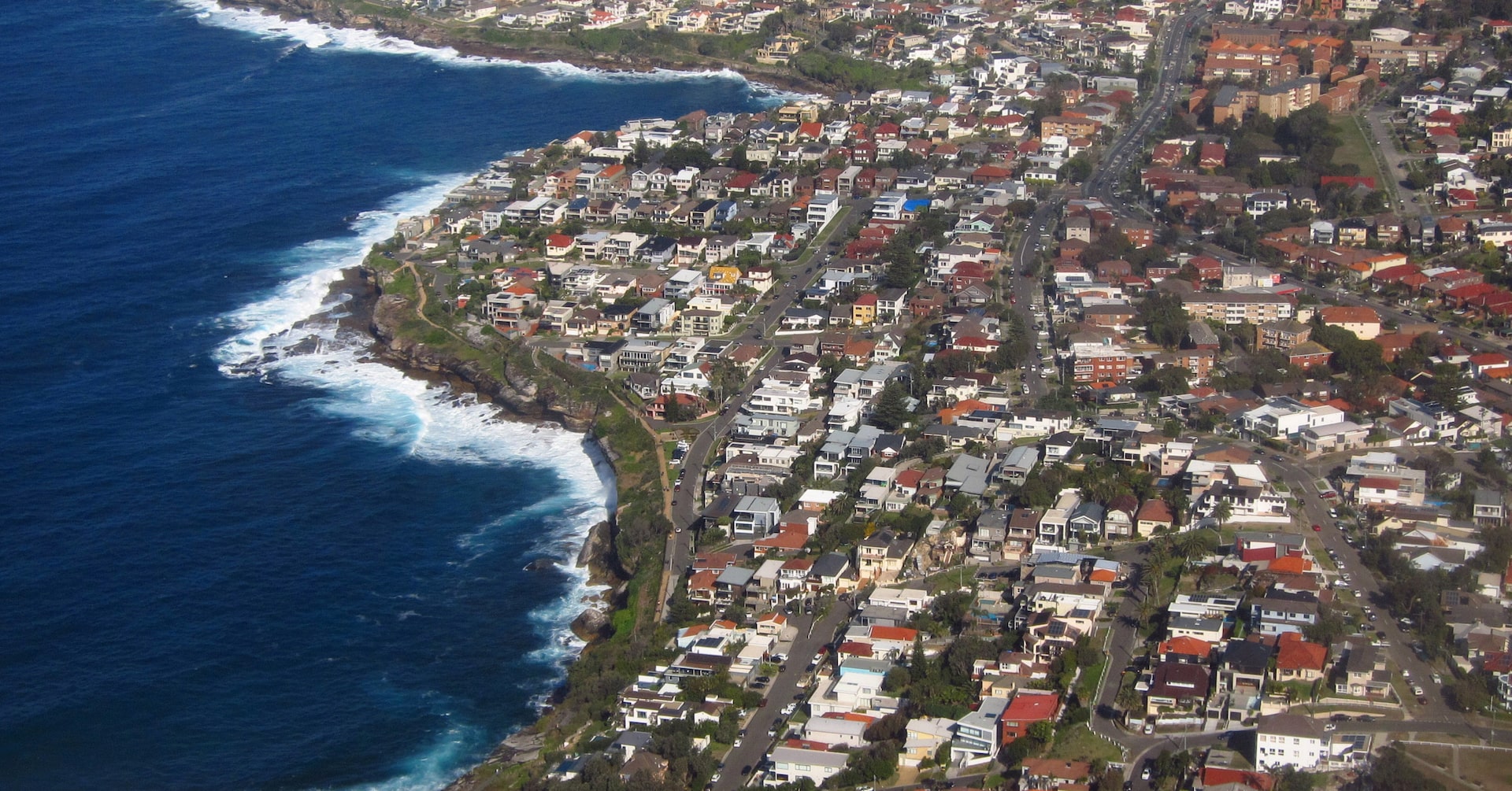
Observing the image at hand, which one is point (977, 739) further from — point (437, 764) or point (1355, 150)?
point (1355, 150)

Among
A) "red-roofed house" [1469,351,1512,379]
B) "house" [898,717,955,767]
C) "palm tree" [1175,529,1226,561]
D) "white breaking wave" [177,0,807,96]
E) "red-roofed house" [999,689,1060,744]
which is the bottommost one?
"house" [898,717,955,767]

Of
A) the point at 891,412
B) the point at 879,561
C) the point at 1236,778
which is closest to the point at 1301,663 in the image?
the point at 1236,778

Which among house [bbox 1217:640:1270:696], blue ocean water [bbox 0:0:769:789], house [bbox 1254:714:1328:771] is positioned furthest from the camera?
blue ocean water [bbox 0:0:769:789]

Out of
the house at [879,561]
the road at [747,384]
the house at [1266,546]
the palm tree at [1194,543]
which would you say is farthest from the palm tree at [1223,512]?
the road at [747,384]

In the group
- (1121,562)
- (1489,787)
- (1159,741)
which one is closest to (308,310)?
(1121,562)

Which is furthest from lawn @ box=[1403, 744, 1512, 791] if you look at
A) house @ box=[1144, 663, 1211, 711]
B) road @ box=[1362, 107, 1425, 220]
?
road @ box=[1362, 107, 1425, 220]

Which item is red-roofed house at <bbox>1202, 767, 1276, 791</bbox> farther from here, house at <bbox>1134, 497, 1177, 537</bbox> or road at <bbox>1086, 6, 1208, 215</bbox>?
road at <bbox>1086, 6, 1208, 215</bbox>

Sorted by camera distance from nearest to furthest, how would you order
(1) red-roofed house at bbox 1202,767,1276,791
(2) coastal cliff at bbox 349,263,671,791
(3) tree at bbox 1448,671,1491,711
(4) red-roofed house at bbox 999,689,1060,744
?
(1) red-roofed house at bbox 1202,767,1276,791 → (4) red-roofed house at bbox 999,689,1060,744 → (3) tree at bbox 1448,671,1491,711 → (2) coastal cliff at bbox 349,263,671,791
